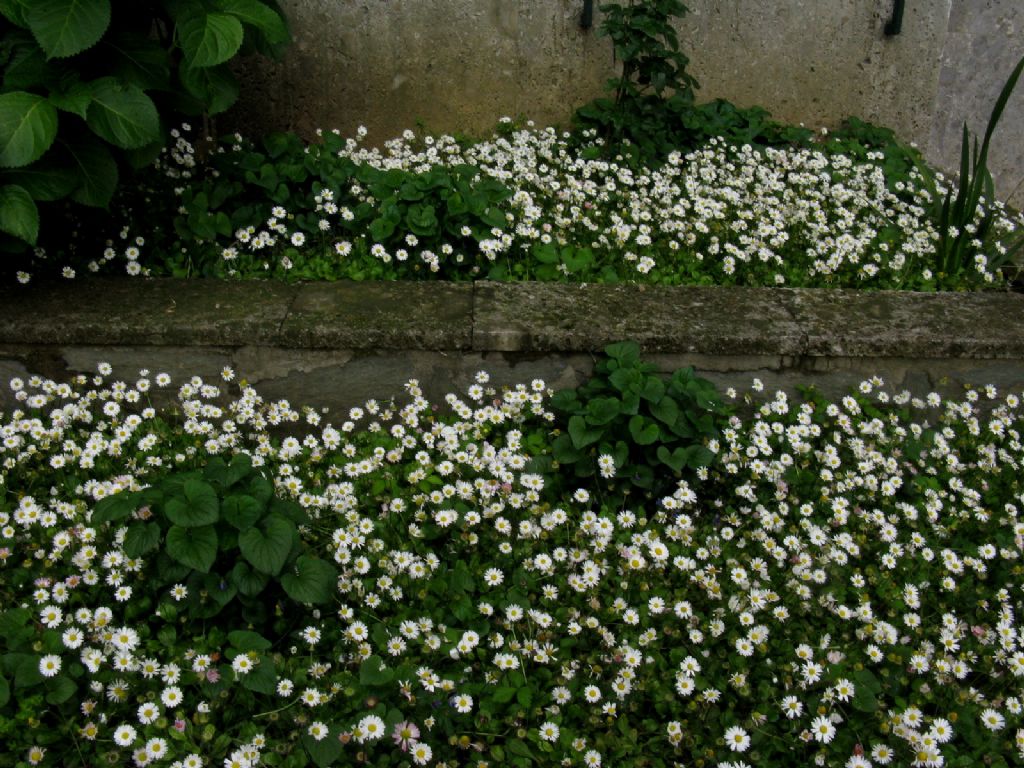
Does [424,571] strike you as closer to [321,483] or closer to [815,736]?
[321,483]

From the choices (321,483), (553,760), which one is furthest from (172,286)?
(553,760)

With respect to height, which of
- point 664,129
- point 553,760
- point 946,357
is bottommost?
point 553,760

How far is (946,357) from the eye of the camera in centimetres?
317

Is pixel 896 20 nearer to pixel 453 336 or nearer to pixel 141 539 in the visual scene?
pixel 453 336

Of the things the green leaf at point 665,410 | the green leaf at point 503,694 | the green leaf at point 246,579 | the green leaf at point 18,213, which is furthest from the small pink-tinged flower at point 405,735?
the green leaf at point 18,213

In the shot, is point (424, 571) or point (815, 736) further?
point (424, 571)

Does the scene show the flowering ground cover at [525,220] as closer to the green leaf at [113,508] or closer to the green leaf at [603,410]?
the green leaf at [603,410]

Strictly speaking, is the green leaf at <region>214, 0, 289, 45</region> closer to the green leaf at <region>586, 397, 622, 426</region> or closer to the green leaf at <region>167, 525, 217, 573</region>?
the green leaf at <region>586, 397, 622, 426</region>

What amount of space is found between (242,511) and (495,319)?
46.6 inches

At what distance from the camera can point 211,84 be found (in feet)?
10.0

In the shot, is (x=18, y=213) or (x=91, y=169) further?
(x=91, y=169)

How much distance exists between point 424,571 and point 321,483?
23.5 inches

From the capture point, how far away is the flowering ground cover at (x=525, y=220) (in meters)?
3.44

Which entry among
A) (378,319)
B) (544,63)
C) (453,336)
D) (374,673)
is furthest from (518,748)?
(544,63)
